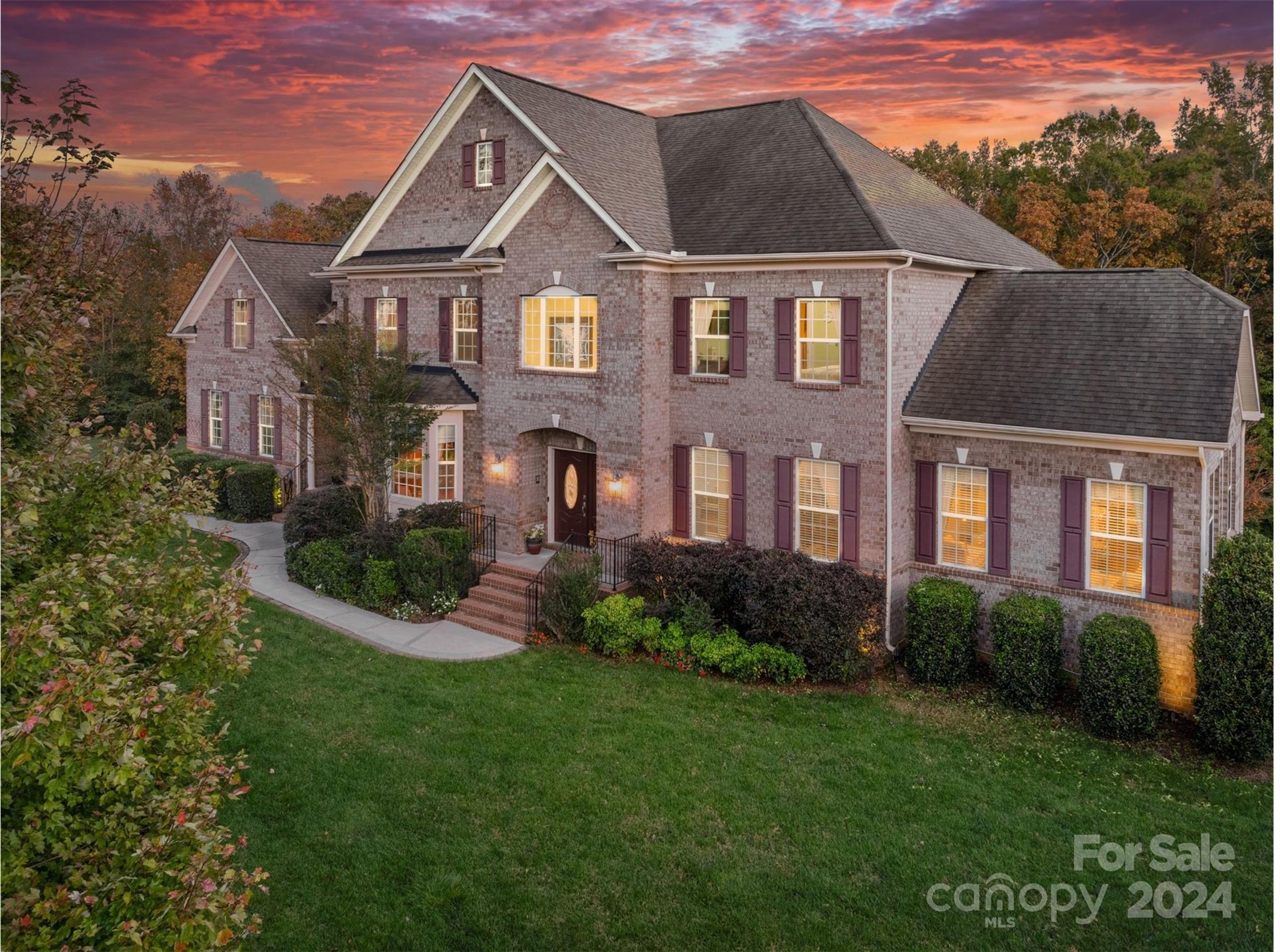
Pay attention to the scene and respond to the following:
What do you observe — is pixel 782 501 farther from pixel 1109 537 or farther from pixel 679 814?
pixel 679 814

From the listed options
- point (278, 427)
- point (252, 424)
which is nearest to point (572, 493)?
point (278, 427)

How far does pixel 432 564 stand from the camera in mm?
20062

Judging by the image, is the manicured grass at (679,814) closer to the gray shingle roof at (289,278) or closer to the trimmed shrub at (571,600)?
the trimmed shrub at (571,600)

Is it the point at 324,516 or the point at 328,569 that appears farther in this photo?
the point at 324,516

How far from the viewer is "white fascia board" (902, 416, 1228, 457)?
49.0 feet

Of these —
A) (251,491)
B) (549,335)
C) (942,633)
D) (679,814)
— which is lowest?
(679,814)

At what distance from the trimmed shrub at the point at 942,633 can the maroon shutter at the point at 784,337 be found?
4988 millimetres

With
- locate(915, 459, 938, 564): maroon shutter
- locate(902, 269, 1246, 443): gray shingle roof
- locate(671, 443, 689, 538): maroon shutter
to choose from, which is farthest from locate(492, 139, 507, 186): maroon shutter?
locate(915, 459, 938, 564): maroon shutter

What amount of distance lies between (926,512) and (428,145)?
15.5 metres

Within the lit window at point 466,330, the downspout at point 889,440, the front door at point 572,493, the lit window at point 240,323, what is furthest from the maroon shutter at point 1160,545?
the lit window at point 240,323

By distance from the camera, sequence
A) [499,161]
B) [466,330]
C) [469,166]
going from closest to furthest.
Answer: [499,161]
[469,166]
[466,330]

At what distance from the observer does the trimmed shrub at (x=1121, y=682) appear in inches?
562

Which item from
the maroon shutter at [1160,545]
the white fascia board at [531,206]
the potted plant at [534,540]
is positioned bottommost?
the potted plant at [534,540]

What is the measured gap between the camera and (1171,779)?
42.8 ft
